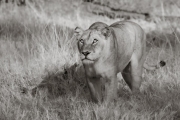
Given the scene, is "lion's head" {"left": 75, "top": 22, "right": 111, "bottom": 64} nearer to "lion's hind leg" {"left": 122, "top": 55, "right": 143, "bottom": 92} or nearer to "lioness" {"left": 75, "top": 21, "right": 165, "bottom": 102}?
"lioness" {"left": 75, "top": 21, "right": 165, "bottom": 102}

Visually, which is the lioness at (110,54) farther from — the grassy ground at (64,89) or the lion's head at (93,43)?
the grassy ground at (64,89)

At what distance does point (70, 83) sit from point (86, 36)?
1.13 m

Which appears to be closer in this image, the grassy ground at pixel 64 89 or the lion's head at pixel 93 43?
the lion's head at pixel 93 43

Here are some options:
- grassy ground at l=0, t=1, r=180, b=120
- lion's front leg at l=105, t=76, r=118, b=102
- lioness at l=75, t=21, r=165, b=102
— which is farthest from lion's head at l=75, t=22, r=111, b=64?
grassy ground at l=0, t=1, r=180, b=120

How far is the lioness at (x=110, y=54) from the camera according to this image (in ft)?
9.43

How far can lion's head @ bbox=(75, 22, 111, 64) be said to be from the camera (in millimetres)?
2775

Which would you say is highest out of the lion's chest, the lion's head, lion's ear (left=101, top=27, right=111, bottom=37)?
lion's ear (left=101, top=27, right=111, bottom=37)

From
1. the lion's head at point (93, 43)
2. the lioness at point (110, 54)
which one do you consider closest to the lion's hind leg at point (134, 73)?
the lioness at point (110, 54)

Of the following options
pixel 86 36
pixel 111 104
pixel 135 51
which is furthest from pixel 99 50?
pixel 135 51

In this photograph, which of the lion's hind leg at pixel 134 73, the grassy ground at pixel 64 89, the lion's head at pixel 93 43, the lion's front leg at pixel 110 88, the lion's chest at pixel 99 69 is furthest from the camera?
the lion's hind leg at pixel 134 73

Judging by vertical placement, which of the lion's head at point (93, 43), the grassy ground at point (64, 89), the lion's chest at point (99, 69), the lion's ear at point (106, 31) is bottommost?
the grassy ground at point (64, 89)

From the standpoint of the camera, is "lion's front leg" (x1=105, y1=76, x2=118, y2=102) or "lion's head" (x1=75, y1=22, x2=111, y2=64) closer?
"lion's head" (x1=75, y1=22, x2=111, y2=64)

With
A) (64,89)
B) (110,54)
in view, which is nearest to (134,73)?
(110,54)

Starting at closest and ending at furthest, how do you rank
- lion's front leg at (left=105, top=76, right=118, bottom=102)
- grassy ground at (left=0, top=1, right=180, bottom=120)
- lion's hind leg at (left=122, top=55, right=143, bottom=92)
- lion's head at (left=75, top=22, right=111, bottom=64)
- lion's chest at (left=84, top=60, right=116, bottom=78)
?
lion's head at (left=75, top=22, right=111, bottom=64) < grassy ground at (left=0, top=1, right=180, bottom=120) < lion's chest at (left=84, top=60, right=116, bottom=78) < lion's front leg at (left=105, top=76, right=118, bottom=102) < lion's hind leg at (left=122, top=55, right=143, bottom=92)
